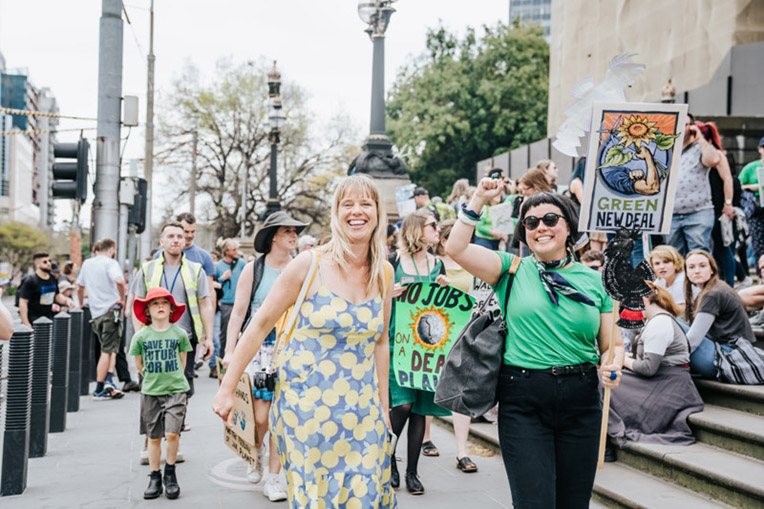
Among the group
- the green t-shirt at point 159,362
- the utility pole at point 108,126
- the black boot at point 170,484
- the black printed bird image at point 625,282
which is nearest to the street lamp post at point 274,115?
the utility pole at point 108,126

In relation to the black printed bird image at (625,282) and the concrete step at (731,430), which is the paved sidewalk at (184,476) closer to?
the concrete step at (731,430)

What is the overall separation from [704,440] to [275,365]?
3725 mm

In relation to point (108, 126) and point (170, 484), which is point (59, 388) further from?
point (108, 126)

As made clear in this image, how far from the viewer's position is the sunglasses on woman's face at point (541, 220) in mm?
3615

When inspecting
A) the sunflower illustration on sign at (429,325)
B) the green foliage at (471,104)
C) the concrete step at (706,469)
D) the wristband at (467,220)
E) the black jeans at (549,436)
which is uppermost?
the green foliage at (471,104)

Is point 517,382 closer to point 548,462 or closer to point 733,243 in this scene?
point 548,462

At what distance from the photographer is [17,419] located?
5859mm

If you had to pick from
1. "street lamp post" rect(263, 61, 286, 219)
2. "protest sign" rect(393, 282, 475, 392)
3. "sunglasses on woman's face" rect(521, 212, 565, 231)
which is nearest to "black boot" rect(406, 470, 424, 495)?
"protest sign" rect(393, 282, 475, 392)

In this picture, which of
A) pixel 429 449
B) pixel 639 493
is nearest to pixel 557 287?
pixel 639 493

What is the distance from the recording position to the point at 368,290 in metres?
3.47

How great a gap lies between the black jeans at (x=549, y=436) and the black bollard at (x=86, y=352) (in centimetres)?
795

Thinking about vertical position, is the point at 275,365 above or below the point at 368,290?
below

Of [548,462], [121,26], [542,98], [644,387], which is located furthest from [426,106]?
[548,462]

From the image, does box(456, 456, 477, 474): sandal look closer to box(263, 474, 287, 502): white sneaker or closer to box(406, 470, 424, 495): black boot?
box(406, 470, 424, 495): black boot
